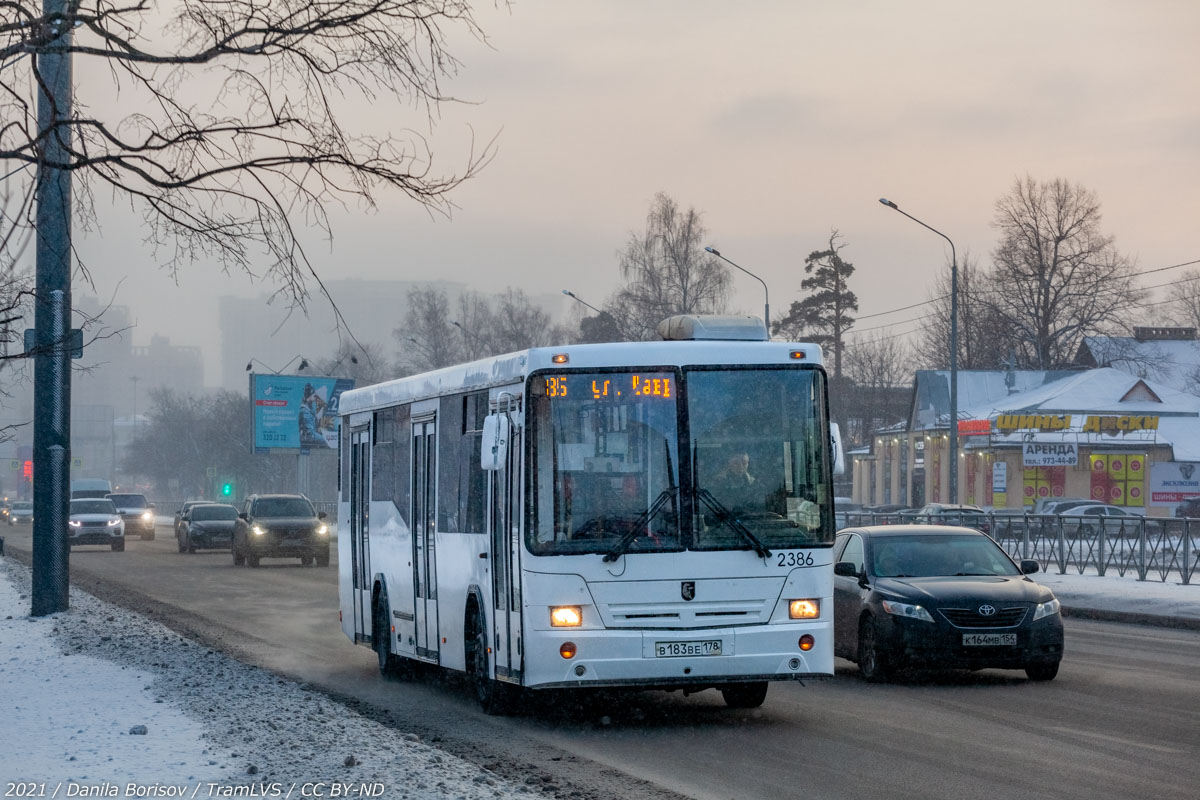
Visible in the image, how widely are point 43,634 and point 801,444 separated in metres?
9.45

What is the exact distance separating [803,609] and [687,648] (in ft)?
3.04

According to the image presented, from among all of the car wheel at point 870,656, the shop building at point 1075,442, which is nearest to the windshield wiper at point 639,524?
the car wheel at point 870,656

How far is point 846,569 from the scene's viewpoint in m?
15.4

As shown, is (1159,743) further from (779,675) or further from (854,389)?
(854,389)

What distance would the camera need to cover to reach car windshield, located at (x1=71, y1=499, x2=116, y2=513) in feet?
169

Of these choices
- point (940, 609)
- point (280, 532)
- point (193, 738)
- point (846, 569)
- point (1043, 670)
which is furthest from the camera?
point (280, 532)

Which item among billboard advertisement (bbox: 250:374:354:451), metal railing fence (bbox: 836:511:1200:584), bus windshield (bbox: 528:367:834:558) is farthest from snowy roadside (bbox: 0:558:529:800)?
billboard advertisement (bbox: 250:374:354:451)

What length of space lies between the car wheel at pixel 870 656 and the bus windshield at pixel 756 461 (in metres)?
3.29

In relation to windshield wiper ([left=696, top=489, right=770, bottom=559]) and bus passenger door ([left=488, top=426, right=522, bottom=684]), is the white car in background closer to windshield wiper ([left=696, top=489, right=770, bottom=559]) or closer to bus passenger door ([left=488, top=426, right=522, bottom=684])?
bus passenger door ([left=488, top=426, right=522, bottom=684])

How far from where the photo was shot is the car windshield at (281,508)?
3984 centimetres

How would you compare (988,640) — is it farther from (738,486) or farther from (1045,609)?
(738,486)

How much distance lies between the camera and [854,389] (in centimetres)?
10669

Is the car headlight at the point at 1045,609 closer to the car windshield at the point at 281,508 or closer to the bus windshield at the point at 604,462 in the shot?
the bus windshield at the point at 604,462

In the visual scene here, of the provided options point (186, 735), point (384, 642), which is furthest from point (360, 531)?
point (186, 735)
